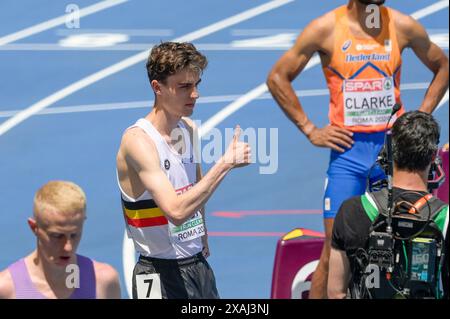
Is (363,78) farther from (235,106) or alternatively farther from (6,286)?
(235,106)

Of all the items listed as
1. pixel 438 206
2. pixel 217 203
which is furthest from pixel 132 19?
pixel 438 206

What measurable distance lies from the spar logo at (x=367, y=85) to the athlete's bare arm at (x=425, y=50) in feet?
0.97

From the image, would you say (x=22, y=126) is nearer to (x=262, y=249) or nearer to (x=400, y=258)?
(x=262, y=249)

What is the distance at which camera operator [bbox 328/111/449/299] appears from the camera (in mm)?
5992

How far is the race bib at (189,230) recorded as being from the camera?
21.3 feet

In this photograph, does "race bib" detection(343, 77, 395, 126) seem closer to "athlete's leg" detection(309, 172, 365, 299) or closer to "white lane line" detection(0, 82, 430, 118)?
"athlete's leg" detection(309, 172, 365, 299)

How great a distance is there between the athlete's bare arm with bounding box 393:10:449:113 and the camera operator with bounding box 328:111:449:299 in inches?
85.6

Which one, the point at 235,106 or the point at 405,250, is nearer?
the point at 405,250

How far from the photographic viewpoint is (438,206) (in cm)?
602

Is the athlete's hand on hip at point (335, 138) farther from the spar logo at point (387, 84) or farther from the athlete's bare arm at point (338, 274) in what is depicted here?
the athlete's bare arm at point (338, 274)

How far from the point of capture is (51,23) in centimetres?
1372

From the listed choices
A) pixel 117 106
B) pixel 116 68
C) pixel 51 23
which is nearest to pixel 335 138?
pixel 117 106

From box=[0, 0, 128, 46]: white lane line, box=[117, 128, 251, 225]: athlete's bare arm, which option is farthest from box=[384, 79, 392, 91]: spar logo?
box=[0, 0, 128, 46]: white lane line

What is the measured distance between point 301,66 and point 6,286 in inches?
139
